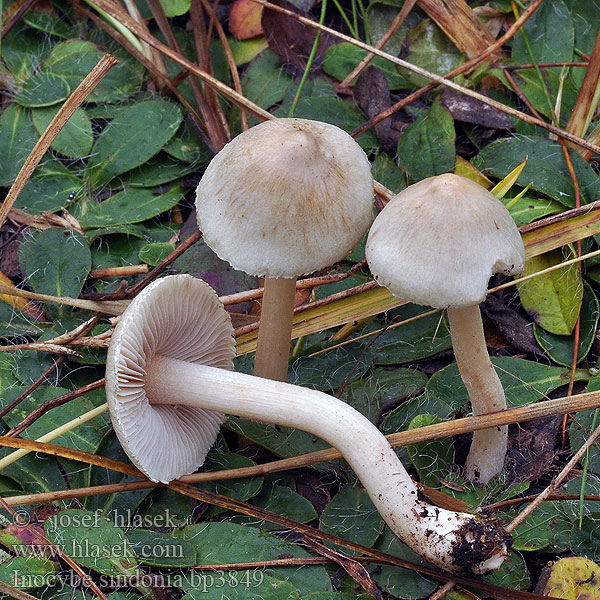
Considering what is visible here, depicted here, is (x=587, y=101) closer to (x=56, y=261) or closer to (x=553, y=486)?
(x=553, y=486)

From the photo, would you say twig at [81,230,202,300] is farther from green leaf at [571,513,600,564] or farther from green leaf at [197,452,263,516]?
green leaf at [571,513,600,564]

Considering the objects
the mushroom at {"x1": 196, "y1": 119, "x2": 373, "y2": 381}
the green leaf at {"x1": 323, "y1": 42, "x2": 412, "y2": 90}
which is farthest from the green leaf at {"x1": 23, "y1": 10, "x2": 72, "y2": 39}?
the mushroom at {"x1": 196, "y1": 119, "x2": 373, "y2": 381}

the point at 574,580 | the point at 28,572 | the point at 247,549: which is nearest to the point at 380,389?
the point at 247,549

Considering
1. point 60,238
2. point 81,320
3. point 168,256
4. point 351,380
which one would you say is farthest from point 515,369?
point 60,238

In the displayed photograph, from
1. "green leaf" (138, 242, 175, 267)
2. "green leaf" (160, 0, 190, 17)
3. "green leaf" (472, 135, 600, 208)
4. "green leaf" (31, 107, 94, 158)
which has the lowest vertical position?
"green leaf" (138, 242, 175, 267)

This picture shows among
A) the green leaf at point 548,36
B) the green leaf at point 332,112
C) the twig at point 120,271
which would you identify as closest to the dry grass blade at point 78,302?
the twig at point 120,271
